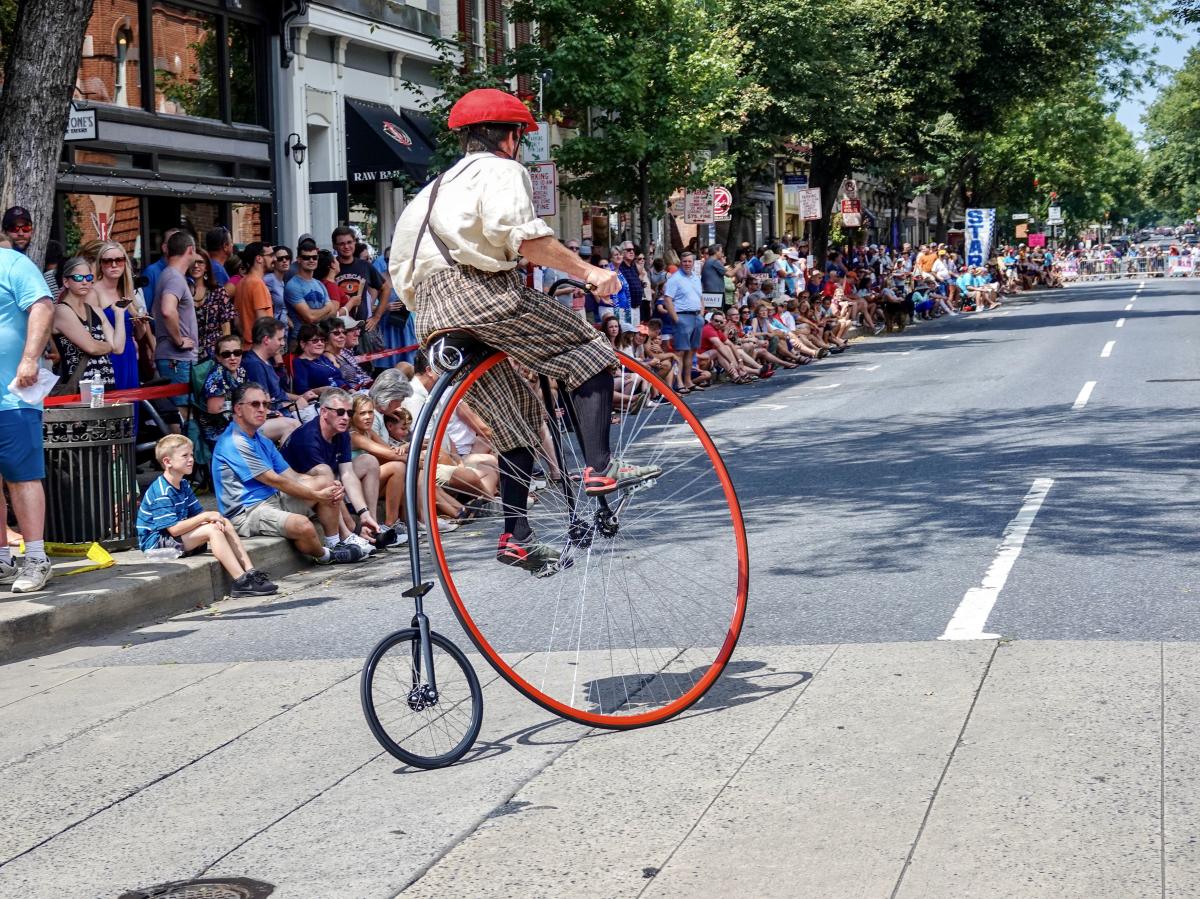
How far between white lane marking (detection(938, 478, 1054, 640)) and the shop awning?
17.9m

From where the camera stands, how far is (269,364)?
12.6m

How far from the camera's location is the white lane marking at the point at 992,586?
6676mm

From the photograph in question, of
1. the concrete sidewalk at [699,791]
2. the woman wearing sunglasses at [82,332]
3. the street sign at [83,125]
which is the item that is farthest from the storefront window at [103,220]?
the concrete sidewalk at [699,791]

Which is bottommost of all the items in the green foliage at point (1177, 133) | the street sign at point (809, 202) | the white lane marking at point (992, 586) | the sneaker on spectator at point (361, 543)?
the sneaker on spectator at point (361, 543)

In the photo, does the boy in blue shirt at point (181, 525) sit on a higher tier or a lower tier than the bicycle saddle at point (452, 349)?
lower

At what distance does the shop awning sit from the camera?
87.5 ft

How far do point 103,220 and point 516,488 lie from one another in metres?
16.0

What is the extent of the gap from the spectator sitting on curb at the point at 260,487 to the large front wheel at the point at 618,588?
2277 millimetres

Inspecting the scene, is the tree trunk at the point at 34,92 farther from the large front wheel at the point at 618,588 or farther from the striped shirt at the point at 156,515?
the large front wheel at the point at 618,588

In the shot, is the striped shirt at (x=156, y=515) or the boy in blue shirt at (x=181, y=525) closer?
the boy in blue shirt at (x=181, y=525)

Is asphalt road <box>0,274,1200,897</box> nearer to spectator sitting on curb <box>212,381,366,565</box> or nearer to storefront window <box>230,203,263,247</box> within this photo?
spectator sitting on curb <box>212,381,366,565</box>

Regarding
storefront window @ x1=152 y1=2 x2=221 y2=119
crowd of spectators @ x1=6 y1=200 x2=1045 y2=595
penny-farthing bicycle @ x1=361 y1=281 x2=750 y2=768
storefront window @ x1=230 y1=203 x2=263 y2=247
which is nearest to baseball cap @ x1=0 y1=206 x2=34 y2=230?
crowd of spectators @ x1=6 y1=200 x2=1045 y2=595

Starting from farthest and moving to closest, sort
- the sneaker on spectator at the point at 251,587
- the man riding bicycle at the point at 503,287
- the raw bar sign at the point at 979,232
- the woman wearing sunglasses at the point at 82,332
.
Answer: the raw bar sign at the point at 979,232 < the woman wearing sunglasses at the point at 82,332 < the sneaker on spectator at the point at 251,587 < the man riding bicycle at the point at 503,287

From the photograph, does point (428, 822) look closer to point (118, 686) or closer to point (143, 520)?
point (118, 686)
